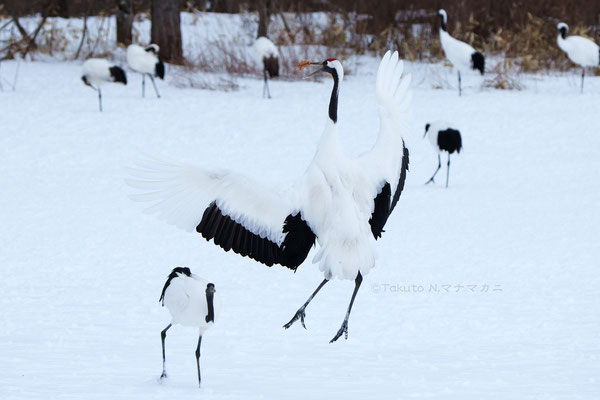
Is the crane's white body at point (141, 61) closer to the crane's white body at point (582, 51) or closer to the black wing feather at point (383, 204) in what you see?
the crane's white body at point (582, 51)

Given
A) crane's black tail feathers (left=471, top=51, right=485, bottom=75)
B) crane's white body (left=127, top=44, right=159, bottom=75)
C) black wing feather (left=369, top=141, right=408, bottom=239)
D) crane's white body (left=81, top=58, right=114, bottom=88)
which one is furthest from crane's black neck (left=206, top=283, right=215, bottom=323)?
crane's white body (left=127, top=44, right=159, bottom=75)

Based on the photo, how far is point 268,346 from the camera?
5.24 meters

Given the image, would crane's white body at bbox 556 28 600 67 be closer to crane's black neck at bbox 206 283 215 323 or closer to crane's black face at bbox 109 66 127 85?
crane's black face at bbox 109 66 127 85

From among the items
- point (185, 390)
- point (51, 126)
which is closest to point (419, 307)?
point (185, 390)

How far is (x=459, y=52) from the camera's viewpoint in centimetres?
1470

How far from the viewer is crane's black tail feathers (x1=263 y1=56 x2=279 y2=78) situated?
598 inches

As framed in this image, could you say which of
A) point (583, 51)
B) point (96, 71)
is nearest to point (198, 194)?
point (96, 71)

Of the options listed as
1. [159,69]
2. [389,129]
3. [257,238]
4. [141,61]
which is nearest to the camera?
[257,238]

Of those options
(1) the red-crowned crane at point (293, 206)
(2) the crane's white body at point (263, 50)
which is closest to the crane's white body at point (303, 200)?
(1) the red-crowned crane at point (293, 206)

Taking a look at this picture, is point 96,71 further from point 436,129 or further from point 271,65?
point 436,129

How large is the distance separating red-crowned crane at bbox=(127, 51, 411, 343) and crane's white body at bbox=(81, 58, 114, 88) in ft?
30.6

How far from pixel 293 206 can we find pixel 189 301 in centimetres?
77

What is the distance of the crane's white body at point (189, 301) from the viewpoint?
4.33 meters

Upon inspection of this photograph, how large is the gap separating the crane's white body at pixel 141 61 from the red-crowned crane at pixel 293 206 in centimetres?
1015
